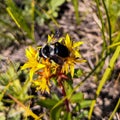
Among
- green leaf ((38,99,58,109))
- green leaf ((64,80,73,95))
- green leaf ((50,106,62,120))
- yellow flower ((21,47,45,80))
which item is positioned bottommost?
green leaf ((50,106,62,120))

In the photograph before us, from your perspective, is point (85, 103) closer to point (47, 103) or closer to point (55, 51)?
point (47, 103)

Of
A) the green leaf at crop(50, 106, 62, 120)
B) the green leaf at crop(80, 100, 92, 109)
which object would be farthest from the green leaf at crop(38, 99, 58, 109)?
the green leaf at crop(80, 100, 92, 109)

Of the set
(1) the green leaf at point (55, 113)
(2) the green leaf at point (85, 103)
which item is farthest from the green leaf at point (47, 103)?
(2) the green leaf at point (85, 103)

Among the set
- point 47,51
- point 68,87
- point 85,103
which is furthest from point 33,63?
point 85,103

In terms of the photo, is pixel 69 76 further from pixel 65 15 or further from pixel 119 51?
pixel 65 15

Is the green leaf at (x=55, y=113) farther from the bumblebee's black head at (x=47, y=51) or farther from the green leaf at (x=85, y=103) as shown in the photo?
the bumblebee's black head at (x=47, y=51)

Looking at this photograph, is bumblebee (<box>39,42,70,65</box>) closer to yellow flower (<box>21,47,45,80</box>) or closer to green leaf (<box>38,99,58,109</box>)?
yellow flower (<box>21,47,45,80</box>)

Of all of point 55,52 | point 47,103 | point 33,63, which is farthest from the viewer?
point 47,103

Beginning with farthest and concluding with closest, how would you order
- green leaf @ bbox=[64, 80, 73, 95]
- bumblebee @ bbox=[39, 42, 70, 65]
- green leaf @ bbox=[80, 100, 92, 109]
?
1. green leaf @ bbox=[80, 100, 92, 109]
2. green leaf @ bbox=[64, 80, 73, 95]
3. bumblebee @ bbox=[39, 42, 70, 65]
